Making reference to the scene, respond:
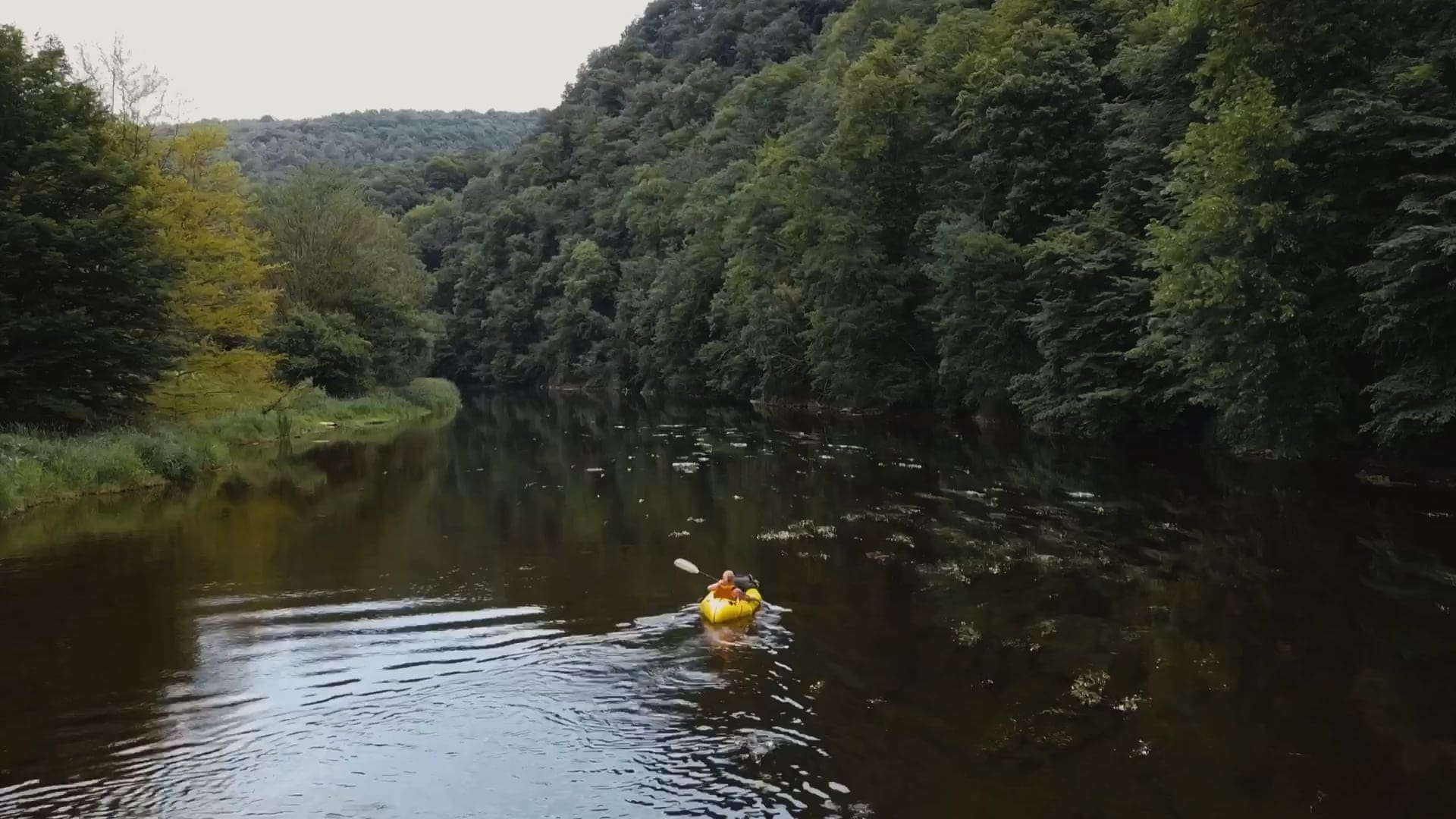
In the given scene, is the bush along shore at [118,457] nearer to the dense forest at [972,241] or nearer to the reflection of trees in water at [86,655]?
the dense forest at [972,241]

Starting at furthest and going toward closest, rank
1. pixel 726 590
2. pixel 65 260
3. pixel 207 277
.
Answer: pixel 207 277, pixel 65 260, pixel 726 590

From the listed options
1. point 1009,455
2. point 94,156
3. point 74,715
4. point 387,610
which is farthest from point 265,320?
point 74,715

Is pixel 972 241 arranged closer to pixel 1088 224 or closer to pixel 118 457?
pixel 1088 224

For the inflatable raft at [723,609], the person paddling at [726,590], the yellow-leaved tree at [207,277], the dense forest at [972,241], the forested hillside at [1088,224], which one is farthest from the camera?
the yellow-leaved tree at [207,277]

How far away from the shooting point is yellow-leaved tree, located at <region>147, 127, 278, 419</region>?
101 ft

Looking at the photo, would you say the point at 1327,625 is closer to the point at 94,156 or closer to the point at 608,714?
the point at 608,714

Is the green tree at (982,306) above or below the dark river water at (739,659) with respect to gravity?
above

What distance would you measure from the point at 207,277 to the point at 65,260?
31.2 feet

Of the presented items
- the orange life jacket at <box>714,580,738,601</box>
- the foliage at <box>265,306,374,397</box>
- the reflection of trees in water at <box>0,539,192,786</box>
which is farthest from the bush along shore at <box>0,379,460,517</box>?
the orange life jacket at <box>714,580,738,601</box>

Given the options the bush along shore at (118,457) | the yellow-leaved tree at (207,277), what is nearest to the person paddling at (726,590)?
the bush along shore at (118,457)

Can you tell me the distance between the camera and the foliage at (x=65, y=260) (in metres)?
23.2

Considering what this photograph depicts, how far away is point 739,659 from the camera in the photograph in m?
11.4

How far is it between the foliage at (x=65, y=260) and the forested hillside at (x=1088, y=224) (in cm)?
2546

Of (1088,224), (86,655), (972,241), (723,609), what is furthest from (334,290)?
(723,609)
